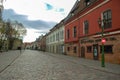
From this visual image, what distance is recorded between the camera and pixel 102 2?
22.7 meters

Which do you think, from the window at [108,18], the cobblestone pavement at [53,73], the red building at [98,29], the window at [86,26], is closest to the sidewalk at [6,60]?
the cobblestone pavement at [53,73]

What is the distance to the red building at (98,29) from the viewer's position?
19.9m

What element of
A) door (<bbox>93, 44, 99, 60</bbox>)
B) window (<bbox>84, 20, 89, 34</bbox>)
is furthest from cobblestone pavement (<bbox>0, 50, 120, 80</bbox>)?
window (<bbox>84, 20, 89, 34</bbox>)

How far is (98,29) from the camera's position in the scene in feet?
78.0

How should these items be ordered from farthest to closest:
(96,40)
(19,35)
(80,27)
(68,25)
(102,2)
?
(19,35)
(68,25)
(80,27)
(96,40)
(102,2)

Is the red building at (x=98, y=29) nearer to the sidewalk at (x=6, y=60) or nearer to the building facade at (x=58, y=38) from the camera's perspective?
the sidewalk at (x=6, y=60)

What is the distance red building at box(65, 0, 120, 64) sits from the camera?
1986cm

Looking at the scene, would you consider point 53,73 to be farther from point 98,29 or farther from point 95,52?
point 95,52

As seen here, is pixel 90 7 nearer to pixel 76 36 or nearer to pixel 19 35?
pixel 76 36

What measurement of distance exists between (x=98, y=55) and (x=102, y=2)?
6300mm

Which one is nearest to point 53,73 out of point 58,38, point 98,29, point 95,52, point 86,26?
point 98,29

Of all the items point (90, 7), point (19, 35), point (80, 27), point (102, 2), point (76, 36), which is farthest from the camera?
point (19, 35)

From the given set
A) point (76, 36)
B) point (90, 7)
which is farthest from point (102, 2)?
point (76, 36)

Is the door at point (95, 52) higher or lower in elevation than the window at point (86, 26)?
lower
